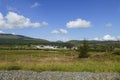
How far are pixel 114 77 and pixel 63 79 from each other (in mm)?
5002

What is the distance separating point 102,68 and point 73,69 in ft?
11.8

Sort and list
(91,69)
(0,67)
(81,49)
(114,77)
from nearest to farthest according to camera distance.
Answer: (114,77)
(91,69)
(0,67)
(81,49)

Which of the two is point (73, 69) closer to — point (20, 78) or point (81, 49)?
point (20, 78)

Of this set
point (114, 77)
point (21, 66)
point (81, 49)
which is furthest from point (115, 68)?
point (81, 49)

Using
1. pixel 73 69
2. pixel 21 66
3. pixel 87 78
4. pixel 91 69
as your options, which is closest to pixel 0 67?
pixel 21 66

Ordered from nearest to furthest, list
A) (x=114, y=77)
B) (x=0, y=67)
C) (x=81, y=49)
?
1. (x=114, y=77)
2. (x=0, y=67)
3. (x=81, y=49)

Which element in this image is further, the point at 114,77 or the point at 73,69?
the point at 73,69

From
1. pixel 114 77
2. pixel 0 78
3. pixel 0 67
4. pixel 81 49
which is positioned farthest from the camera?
pixel 81 49

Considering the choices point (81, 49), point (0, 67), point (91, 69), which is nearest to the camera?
point (91, 69)

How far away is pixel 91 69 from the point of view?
3209cm

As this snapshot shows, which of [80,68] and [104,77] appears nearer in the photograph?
[104,77]

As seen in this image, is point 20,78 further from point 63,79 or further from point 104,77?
point 104,77

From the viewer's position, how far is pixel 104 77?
25078 mm

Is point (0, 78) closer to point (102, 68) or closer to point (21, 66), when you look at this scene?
point (21, 66)
